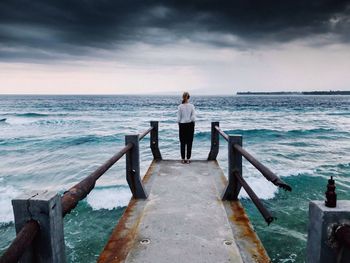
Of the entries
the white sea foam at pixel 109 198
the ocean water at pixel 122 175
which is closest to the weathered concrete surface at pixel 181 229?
the ocean water at pixel 122 175

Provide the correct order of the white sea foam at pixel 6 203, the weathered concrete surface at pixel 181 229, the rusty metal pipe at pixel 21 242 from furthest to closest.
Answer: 1. the white sea foam at pixel 6 203
2. the weathered concrete surface at pixel 181 229
3. the rusty metal pipe at pixel 21 242

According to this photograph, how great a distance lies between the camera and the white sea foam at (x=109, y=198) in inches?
385

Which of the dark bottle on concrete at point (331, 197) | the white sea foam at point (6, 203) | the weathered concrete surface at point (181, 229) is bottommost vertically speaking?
the white sea foam at point (6, 203)

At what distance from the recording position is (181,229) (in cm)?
378

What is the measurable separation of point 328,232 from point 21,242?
1638 mm

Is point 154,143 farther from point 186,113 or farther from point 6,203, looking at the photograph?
point 6,203

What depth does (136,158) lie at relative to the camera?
16.0 feet

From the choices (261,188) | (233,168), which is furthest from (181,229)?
(261,188)

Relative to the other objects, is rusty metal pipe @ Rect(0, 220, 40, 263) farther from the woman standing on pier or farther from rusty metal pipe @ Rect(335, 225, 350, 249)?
the woman standing on pier

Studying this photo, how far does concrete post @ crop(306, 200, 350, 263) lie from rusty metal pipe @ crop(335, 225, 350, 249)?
3 cm

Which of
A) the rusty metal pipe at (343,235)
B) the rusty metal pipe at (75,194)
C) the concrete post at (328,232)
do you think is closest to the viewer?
the rusty metal pipe at (343,235)

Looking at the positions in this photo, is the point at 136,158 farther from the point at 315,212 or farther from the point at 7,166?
the point at 7,166

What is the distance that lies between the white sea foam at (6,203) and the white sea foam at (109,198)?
2498 mm

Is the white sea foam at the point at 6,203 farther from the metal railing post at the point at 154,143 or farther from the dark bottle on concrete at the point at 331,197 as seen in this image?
the dark bottle on concrete at the point at 331,197
